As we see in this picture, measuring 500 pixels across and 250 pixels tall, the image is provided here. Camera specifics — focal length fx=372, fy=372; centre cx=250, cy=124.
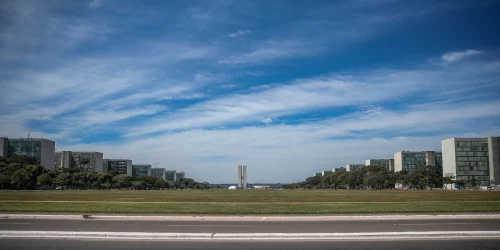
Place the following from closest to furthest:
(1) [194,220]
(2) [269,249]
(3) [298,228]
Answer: (2) [269,249]
(3) [298,228]
(1) [194,220]

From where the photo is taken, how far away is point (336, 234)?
16.2 metres

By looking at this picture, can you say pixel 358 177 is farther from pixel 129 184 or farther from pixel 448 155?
pixel 129 184

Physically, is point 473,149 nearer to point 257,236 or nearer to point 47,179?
point 47,179

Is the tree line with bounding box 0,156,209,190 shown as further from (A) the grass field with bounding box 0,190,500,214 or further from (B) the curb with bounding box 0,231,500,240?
(B) the curb with bounding box 0,231,500,240

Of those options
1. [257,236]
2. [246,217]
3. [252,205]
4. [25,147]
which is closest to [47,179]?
[25,147]

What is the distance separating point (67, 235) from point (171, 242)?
504cm

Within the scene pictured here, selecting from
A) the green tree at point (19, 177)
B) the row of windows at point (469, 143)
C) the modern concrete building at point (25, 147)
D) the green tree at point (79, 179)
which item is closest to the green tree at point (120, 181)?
the green tree at point (79, 179)

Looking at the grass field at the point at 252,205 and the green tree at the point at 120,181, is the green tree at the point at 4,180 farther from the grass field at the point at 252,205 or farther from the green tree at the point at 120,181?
the grass field at the point at 252,205

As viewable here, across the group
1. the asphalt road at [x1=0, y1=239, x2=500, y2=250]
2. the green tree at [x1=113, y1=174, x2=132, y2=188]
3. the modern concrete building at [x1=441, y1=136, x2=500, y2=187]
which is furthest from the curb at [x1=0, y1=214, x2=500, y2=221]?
the modern concrete building at [x1=441, y1=136, x2=500, y2=187]

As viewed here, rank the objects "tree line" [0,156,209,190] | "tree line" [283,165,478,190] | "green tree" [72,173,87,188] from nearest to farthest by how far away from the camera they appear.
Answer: "tree line" [0,156,209,190] < "tree line" [283,165,478,190] < "green tree" [72,173,87,188]

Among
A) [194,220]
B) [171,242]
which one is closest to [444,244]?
[171,242]

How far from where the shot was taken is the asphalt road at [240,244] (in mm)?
13695

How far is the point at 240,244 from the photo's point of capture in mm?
14328

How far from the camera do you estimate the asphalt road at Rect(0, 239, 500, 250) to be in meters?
13.7
